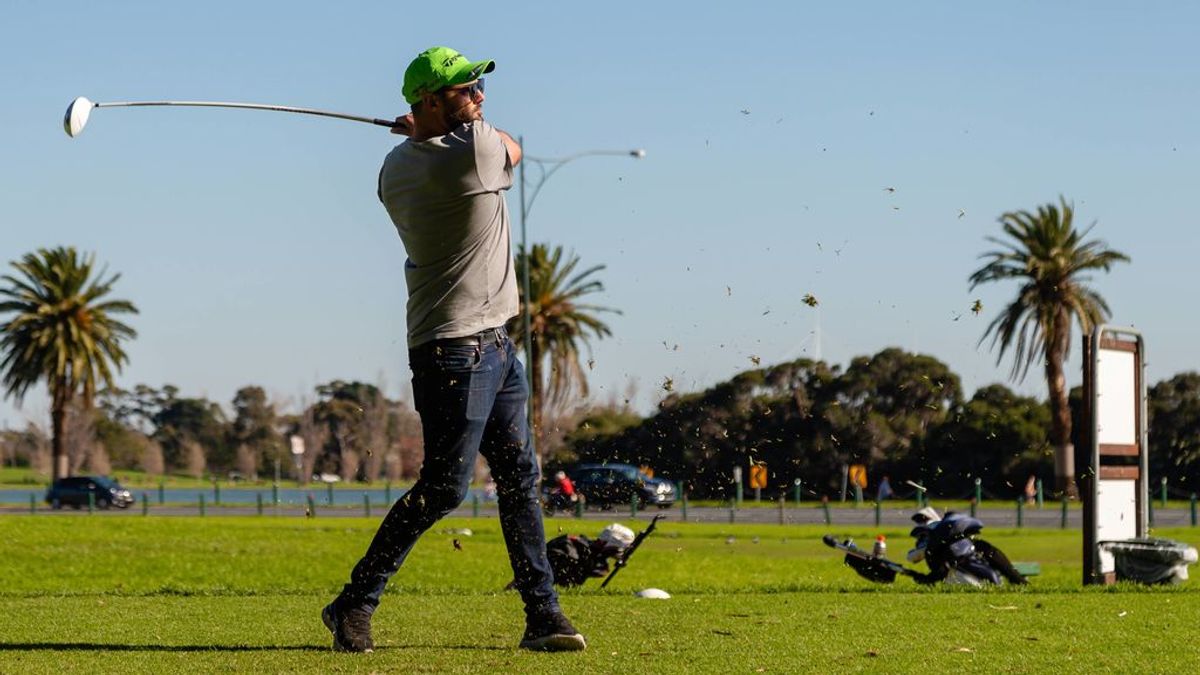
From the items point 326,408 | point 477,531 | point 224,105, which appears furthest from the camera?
point 326,408

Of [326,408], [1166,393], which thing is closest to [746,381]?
[1166,393]

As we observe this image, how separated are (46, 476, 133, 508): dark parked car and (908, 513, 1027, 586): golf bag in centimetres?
5648

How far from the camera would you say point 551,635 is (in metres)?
6.32

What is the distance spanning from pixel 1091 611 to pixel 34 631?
4.47m

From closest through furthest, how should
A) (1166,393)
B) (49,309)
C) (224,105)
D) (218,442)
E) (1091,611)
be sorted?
(1091,611) → (224,105) → (1166,393) → (49,309) → (218,442)

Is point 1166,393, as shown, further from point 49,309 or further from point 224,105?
point 224,105

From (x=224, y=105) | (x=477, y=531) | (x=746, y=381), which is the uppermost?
(x=224, y=105)

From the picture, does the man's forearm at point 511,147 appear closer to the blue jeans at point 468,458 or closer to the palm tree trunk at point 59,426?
the blue jeans at point 468,458

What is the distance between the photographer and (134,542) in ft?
67.2

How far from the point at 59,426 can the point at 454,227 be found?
69.6 meters

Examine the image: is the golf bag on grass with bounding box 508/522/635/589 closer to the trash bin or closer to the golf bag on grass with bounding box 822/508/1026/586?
the golf bag on grass with bounding box 822/508/1026/586

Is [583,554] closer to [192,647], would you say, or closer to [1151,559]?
[1151,559]

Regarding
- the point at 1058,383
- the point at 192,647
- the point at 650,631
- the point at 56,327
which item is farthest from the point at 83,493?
the point at 650,631

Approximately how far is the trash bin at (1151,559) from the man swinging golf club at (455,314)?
18.5 feet
